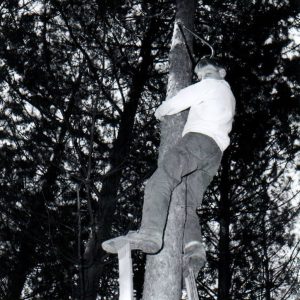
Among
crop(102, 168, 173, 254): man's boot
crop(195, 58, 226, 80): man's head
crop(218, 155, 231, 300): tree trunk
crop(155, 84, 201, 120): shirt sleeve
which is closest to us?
crop(102, 168, 173, 254): man's boot

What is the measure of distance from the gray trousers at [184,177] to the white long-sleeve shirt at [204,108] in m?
0.06

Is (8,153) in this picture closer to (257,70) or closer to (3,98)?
(3,98)

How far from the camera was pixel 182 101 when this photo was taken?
2834 millimetres

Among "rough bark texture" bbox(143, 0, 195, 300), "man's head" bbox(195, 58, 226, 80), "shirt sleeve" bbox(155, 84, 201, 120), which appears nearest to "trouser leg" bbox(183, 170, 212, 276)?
"rough bark texture" bbox(143, 0, 195, 300)

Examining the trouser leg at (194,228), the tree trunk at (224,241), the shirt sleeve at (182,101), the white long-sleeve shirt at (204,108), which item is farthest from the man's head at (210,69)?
the tree trunk at (224,241)

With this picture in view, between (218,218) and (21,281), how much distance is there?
15.2ft

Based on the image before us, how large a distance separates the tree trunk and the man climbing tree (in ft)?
17.0

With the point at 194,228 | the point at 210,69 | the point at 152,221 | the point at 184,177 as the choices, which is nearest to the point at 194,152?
the point at 184,177

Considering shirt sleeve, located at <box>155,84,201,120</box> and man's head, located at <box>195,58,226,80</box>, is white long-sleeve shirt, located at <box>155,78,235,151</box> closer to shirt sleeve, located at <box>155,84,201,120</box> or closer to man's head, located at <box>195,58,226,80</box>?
shirt sleeve, located at <box>155,84,201,120</box>

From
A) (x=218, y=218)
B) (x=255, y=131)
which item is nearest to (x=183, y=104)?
(x=218, y=218)

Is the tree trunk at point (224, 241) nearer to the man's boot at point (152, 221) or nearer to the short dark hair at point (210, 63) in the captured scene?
the short dark hair at point (210, 63)

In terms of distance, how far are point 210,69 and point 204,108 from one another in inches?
17.4

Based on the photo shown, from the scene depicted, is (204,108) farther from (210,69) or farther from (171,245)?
(171,245)

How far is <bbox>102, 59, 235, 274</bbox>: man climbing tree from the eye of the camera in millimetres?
2473
